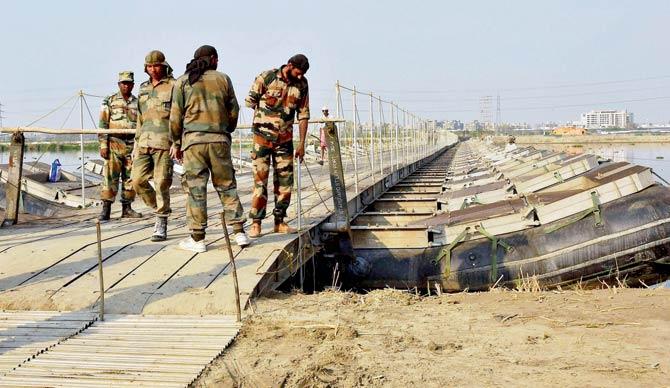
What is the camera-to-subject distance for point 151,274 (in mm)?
4789

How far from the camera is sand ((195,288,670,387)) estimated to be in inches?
119

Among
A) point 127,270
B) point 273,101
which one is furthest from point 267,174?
point 127,270

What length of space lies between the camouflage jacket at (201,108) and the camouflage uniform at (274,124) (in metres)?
0.82

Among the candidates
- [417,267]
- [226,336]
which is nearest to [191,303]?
[226,336]

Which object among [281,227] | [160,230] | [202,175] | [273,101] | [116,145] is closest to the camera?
[202,175]

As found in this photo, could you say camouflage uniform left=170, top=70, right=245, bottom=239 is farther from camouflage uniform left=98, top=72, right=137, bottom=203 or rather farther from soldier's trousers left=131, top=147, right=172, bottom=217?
camouflage uniform left=98, top=72, right=137, bottom=203

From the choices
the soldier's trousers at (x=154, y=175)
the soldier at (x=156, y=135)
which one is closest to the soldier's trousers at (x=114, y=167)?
the soldier's trousers at (x=154, y=175)

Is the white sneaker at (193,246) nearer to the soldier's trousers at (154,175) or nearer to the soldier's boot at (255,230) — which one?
the soldier's trousers at (154,175)

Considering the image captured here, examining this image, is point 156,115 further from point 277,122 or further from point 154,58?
point 277,122

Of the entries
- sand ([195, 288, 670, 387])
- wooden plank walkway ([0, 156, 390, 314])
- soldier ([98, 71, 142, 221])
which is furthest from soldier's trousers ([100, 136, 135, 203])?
sand ([195, 288, 670, 387])

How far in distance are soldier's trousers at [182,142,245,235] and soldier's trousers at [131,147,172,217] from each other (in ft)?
2.05

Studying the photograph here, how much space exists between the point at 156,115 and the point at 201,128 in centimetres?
125

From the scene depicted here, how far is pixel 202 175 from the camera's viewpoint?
5320mm

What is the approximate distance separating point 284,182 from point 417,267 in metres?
2.13
